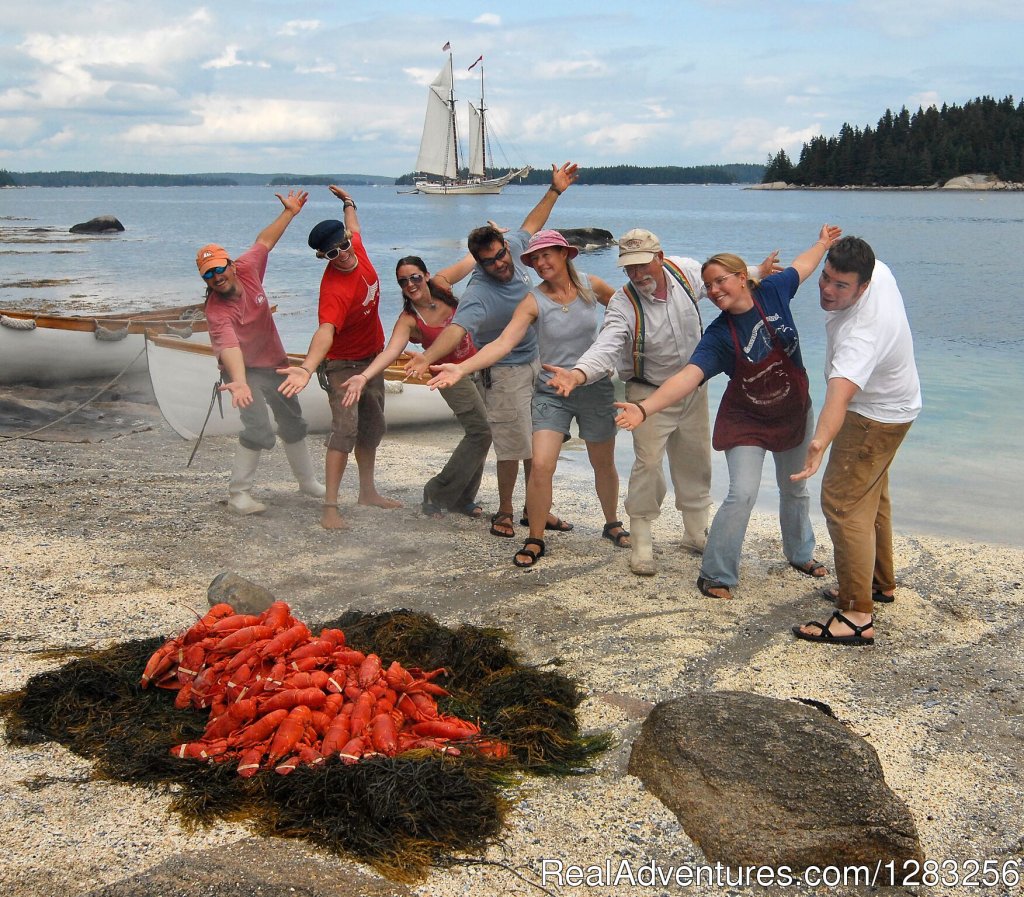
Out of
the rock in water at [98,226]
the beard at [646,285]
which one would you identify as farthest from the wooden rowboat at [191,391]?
the rock in water at [98,226]

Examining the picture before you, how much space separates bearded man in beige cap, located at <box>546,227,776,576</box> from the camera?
5789 mm

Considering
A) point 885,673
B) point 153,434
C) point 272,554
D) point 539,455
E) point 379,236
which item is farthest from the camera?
point 379,236

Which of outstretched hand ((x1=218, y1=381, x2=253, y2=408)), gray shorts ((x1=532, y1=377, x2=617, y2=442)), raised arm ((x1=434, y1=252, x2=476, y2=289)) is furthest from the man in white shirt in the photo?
outstretched hand ((x1=218, y1=381, x2=253, y2=408))

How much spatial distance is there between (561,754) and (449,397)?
3670mm

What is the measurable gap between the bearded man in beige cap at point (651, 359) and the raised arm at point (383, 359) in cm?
142

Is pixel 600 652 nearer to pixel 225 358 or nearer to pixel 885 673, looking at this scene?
pixel 885 673

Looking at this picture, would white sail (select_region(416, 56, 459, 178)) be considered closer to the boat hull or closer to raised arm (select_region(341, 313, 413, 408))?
the boat hull

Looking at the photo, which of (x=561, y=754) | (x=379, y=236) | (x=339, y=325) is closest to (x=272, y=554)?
(x=339, y=325)

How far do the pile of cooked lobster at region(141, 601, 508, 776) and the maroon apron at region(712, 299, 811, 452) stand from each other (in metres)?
2.29

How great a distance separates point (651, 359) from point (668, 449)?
29.0 inches

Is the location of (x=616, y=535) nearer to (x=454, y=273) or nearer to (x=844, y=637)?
(x=844, y=637)

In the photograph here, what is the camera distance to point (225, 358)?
683cm

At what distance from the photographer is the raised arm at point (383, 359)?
21.2 ft

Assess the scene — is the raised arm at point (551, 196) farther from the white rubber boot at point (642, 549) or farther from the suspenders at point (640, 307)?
the white rubber boot at point (642, 549)
